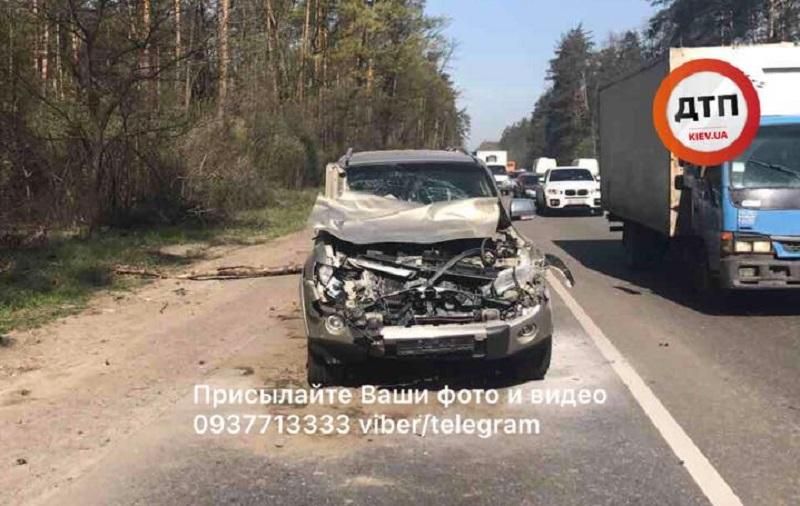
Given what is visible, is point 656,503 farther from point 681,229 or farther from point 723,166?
point 681,229

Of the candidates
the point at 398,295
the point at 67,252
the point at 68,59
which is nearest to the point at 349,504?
the point at 398,295

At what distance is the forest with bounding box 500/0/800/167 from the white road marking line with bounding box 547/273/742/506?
72.7ft

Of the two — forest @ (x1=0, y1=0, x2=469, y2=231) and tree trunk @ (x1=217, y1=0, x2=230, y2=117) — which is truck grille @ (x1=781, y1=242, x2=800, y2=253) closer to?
forest @ (x1=0, y1=0, x2=469, y2=231)

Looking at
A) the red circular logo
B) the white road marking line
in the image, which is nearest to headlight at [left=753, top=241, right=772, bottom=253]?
the red circular logo

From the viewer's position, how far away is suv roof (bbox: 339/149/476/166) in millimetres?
8859

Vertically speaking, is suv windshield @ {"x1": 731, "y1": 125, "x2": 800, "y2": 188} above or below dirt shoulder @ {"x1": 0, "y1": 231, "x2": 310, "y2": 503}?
above

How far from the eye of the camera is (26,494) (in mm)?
4891

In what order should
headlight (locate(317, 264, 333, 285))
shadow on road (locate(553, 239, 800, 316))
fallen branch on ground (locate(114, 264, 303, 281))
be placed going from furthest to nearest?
fallen branch on ground (locate(114, 264, 303, 281)), shadow on road (locate(553, 239, 800, 316)), headlight (locate(317, 264, 333, 285))

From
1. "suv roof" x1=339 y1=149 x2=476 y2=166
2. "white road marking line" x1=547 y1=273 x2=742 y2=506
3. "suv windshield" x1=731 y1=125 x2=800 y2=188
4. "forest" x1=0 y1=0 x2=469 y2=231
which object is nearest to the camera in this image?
"white road marking line" x1=547 y1=273 x2=742 y2=506

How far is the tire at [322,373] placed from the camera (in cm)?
693

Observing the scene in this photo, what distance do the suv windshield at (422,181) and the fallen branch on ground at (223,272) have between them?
4.90m

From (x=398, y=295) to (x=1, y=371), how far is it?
3.60 metres

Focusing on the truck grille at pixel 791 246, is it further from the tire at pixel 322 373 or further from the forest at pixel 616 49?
the forest at pixel 616 49

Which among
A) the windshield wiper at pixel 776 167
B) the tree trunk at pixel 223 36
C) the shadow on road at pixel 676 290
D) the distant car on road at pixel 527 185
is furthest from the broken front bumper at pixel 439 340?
the distant car on road at pixel 527 185
